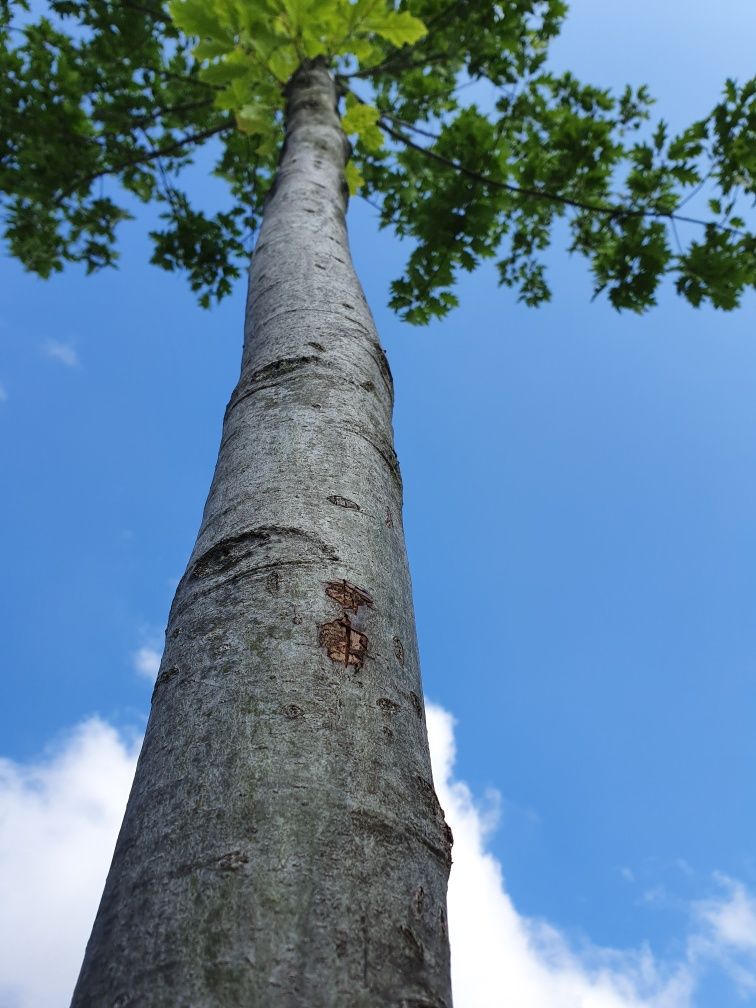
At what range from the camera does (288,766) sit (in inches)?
35.6

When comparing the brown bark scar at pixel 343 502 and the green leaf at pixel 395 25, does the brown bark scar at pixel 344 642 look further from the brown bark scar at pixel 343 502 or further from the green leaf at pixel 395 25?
the green leaf at pixel 395 25

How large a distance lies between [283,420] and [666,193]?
442 cm

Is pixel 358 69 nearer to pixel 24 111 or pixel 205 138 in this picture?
pixel 205 138

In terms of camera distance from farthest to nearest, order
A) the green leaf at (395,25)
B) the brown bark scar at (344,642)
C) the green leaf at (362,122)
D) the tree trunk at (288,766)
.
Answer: the green leaf at (362,122) < the green leaf at (395,25) < the brown bark scar at (344,642) < the tree trunk at (288,766)

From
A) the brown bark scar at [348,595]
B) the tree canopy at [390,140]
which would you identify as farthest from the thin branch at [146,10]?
the brown bark scar at [348,595]

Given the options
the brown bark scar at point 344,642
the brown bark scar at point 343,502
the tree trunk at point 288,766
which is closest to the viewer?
the tree trunk at point 288,766

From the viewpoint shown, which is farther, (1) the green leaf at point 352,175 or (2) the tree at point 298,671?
(1) the green leaf at point 352,175

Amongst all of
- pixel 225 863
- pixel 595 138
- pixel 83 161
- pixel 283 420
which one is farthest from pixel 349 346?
pixel 83 161

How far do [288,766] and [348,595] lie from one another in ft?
1.16

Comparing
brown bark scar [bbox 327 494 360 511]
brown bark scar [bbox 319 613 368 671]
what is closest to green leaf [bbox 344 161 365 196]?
brown bark scar [bbox 327 494 360 511]

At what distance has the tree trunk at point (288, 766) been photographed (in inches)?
29.1

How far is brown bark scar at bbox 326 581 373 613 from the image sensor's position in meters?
1.18

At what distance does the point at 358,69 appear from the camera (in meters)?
5.88

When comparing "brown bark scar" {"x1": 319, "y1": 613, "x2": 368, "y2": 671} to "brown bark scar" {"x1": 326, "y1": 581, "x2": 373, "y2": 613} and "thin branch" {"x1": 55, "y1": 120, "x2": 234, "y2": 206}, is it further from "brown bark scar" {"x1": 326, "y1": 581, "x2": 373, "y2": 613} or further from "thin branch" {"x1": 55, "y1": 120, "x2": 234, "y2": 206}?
"thin branch" {"x1": 55, "y1": 120, "x2": 234, "y2": 206}
